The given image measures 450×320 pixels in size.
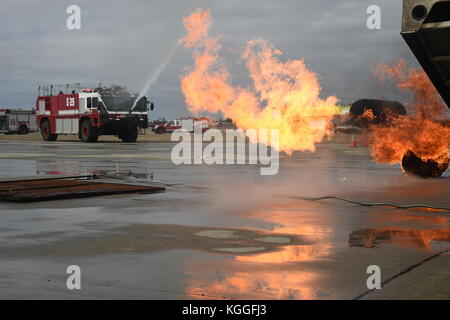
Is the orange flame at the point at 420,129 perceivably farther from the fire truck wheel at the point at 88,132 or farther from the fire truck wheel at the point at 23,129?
Result: the fire truck wheel at the point at 23,129

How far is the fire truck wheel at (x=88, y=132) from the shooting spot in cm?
3994

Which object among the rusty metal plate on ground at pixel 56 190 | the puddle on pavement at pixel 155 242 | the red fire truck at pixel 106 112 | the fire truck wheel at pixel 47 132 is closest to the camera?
the puddle on pavement at pixel 155 242

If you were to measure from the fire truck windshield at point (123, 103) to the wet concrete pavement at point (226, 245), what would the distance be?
26749 millimetres

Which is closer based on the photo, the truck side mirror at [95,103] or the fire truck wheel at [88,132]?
the truck side mirror at [95,103]

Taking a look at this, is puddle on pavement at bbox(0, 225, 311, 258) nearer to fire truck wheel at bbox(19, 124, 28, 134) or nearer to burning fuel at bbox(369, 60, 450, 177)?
burning fuel at bbox(369, 60, 450, 177)

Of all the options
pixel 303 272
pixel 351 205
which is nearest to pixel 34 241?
pixel 303 272

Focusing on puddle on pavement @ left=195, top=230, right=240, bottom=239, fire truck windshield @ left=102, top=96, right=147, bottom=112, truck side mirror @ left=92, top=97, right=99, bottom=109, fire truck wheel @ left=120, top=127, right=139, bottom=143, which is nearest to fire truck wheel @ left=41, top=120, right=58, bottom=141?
fire truck wheel @ left=120, top=127, right=139, bottom=143

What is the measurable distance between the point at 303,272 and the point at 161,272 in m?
1.28

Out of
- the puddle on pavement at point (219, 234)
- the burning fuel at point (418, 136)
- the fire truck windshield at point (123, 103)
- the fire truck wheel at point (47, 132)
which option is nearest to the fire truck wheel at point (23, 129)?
the fire truck wheel at point (47, 132)

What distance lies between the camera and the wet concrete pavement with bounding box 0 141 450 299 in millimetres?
5074

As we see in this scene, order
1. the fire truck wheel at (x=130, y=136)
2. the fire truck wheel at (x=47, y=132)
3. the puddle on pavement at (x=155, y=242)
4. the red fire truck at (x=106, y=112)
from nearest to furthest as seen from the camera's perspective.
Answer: the puddle on pavement at (x=155, y=242) < the red fire truck at (x=106, y=112) < the fire truck wheel at (x=130, y=136) < the fire truck wheel at (x=47, y=132)

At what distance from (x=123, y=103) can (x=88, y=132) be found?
324 centimetres

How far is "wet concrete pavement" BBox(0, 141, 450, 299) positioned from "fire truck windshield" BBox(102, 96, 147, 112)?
1053 inches
